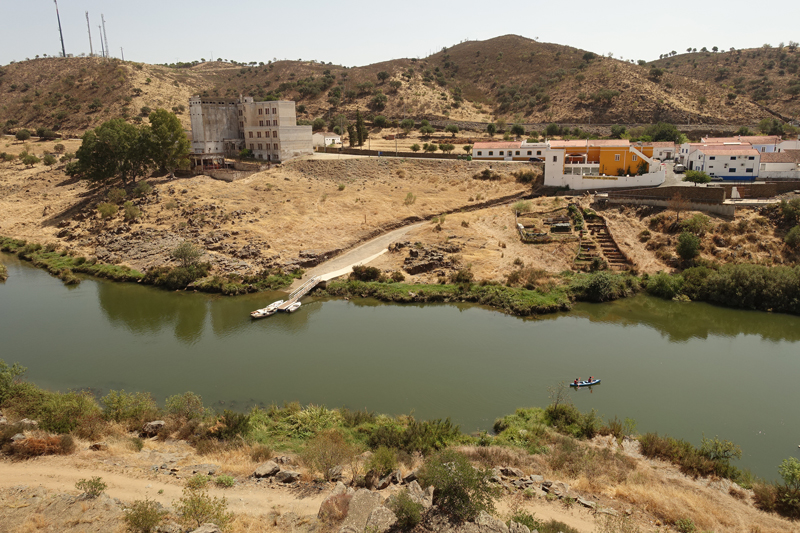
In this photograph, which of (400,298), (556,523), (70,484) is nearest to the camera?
(556,523)

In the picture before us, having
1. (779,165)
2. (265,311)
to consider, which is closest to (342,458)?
(265,311)

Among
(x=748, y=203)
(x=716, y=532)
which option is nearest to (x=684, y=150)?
(x=748, y=203)

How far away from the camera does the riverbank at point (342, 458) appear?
40.9 feet

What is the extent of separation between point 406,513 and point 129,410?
11243 millimetres

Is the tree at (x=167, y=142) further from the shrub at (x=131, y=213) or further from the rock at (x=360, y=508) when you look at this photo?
the rock at (x=360, y=508)

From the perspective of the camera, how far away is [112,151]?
45.2 m

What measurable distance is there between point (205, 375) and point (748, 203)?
37.0 metres

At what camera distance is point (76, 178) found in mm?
51531

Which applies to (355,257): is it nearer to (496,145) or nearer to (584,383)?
(584,383)

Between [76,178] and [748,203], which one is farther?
[76,178]

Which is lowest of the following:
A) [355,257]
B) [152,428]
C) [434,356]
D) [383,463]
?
[434,356]

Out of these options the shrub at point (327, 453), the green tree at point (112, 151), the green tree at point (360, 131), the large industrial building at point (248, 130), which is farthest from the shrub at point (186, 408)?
the green tree at point (360, 131)

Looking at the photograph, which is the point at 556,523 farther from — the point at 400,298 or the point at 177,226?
the point at 177,226

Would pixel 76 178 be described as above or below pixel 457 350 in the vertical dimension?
above
